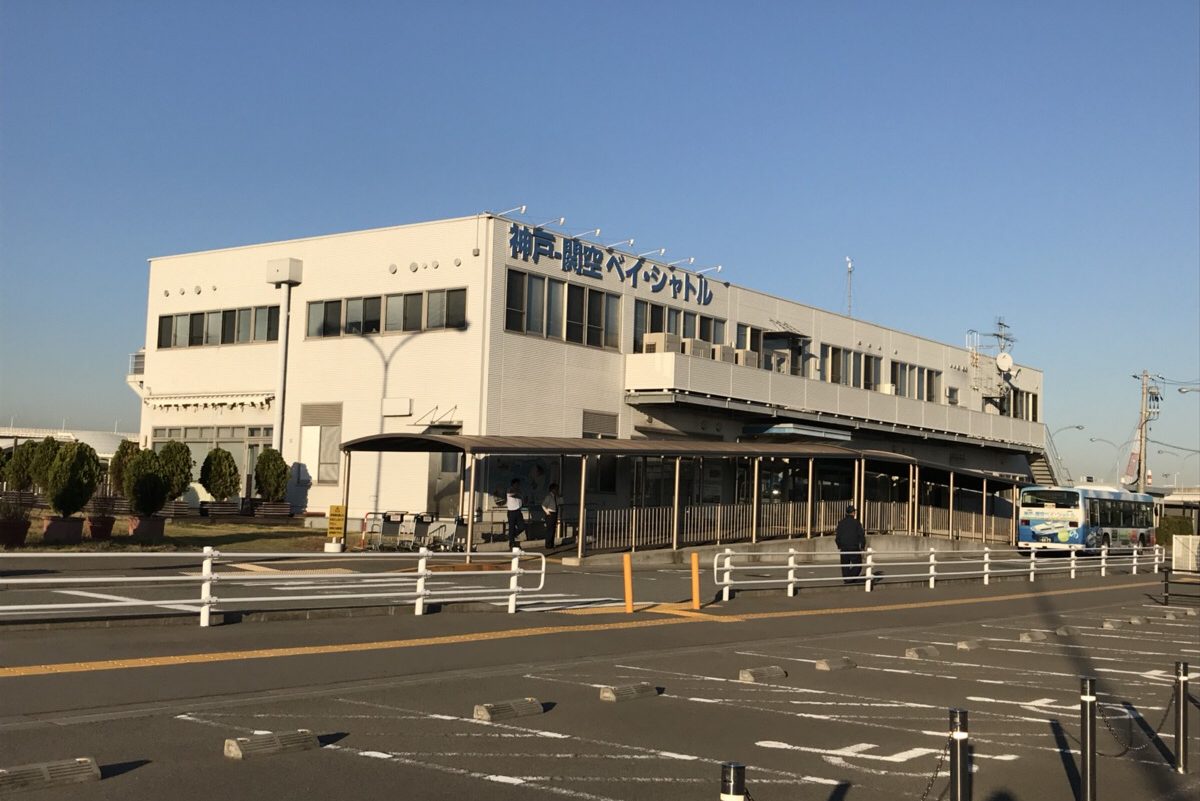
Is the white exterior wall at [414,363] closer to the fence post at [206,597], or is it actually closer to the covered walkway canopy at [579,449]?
the covered walkway canopy at [579,449]

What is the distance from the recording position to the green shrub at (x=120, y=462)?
38.0m

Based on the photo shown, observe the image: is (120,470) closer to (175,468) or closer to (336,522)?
(175,468)

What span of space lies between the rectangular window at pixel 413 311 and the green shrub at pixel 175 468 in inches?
299

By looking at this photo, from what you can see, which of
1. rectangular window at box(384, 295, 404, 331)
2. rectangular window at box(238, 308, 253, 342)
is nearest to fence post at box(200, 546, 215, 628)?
rectangular window at box(384, 295, 404, 331)

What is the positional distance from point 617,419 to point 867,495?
1673 centimetres

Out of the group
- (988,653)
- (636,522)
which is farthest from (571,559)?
(988,653)

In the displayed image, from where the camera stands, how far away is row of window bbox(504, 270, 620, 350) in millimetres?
36531

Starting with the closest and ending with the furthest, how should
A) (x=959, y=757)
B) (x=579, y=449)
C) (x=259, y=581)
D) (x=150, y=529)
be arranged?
(x=959, y=757)
(x=259, y=581)
(x=150, y=529)
(x=579, y=449)

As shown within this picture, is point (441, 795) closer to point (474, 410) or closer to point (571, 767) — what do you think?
point (571, 767)

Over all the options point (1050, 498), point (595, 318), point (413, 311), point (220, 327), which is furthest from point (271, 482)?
point (1050, 498)

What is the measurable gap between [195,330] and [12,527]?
62.3ft

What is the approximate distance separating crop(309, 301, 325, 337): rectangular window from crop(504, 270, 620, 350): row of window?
6847mm

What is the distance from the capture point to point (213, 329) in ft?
140

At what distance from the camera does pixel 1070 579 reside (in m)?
35.6
